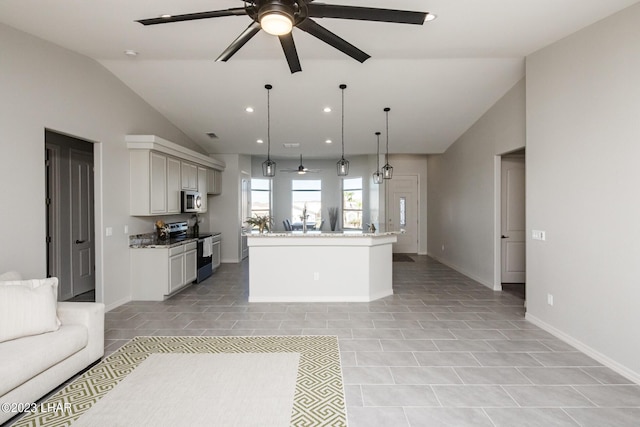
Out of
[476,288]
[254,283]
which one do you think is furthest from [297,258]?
[476,288]

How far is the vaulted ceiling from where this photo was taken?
2781mm

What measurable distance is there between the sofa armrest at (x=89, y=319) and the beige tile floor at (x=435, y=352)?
0.37m

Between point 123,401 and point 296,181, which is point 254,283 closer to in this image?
point 123,401

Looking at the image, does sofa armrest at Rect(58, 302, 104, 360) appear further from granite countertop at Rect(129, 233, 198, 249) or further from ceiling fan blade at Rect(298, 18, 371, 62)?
ceiling fan blade at Rect(298, 18, 371, 62)

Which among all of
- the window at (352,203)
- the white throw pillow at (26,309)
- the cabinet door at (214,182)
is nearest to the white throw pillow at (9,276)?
the white throw pillow at (26,309)

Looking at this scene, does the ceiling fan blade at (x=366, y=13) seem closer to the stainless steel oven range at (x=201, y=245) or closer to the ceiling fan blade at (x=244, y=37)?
the ceiling fan blade at (x=244, y=37)

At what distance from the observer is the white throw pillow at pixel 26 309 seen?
2.22m

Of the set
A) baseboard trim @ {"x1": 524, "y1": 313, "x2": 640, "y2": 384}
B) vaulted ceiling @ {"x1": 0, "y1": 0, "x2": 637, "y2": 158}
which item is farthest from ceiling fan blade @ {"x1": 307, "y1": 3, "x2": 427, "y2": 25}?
baseboard trim @ {"x1": 524, "y1": 313, "x2": 640, "y2": 384}

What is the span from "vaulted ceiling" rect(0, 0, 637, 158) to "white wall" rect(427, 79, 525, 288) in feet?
A: 0.96

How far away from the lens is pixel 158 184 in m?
4.82

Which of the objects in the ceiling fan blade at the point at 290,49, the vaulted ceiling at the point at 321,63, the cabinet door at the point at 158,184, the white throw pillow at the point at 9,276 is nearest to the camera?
the ceiling fan blade at the point at 290,49

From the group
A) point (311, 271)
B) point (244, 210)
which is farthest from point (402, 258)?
point (244, 210)

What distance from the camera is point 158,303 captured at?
4.51m

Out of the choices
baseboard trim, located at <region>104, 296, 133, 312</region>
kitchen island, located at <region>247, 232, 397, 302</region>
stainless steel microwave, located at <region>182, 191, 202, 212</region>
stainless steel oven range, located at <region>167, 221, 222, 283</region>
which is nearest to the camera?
baseboard trim, located at <region>104, 296, 133, 312</region>
